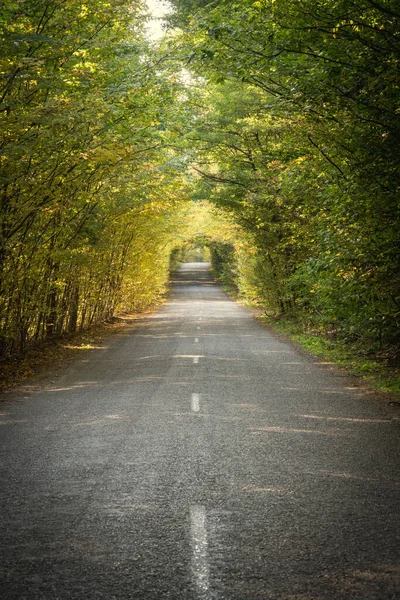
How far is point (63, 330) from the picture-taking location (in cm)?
2130

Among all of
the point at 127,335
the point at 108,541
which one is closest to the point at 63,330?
the point at 127,335

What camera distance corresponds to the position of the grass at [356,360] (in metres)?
12.7

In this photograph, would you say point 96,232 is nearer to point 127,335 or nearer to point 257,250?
point 127,335

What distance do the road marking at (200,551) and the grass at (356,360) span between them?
6.97 meters

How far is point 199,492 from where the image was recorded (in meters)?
6.11

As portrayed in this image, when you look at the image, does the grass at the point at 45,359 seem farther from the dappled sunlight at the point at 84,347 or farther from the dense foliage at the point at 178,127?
the dense foliage at the point at 178,127

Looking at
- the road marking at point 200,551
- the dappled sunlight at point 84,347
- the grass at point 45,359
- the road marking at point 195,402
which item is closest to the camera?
the road marking at point 200,551

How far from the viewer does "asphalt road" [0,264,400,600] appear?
434cm

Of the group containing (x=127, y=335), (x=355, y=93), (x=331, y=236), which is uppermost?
(x=355, y=93)

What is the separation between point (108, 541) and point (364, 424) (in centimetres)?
531

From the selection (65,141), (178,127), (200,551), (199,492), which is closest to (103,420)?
(199,492)

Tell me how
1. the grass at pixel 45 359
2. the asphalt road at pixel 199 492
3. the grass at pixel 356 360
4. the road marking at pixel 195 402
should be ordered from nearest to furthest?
the asphalt road at pixel 199 492
the road marking at pixel 195 402
the grass at pixel 356 360
the grass at pixel 45 359

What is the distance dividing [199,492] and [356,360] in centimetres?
1032

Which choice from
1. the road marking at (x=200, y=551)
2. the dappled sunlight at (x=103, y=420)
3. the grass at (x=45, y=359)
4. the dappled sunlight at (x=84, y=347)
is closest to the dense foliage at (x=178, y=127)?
the grass at (x=45, y=359)
